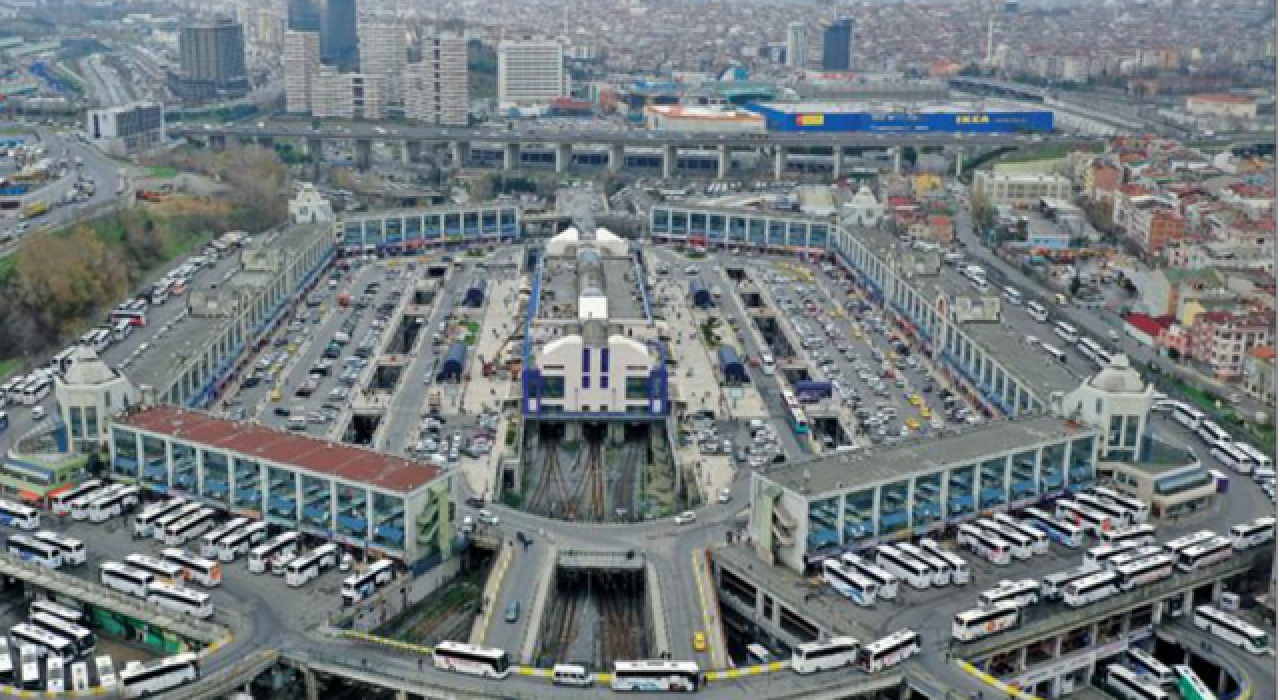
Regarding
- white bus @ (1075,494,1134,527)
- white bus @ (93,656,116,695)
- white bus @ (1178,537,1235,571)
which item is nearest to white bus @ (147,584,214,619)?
white bus @ (93,656,116,695)

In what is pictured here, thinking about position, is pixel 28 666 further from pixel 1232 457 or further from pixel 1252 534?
pixel 1232 457

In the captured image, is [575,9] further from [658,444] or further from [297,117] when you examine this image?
[658,444]

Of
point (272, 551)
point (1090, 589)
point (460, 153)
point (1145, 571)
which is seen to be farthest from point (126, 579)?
point (460, 153)

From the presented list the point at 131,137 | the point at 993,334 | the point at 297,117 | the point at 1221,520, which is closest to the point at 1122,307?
the point at 993,334

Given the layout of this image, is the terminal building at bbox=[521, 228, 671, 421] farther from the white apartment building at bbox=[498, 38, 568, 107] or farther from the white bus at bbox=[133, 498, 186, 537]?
the white apartment building at bbox=[498, 38, 568, 107]

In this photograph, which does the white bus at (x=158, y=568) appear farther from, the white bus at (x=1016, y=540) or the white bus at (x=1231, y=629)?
the white bus at (x=1231, y=629)

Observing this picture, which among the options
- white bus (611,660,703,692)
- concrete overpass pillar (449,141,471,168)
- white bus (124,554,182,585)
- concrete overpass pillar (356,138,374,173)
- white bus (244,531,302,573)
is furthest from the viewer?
concrete overpass pillar (449,141,471,168)
